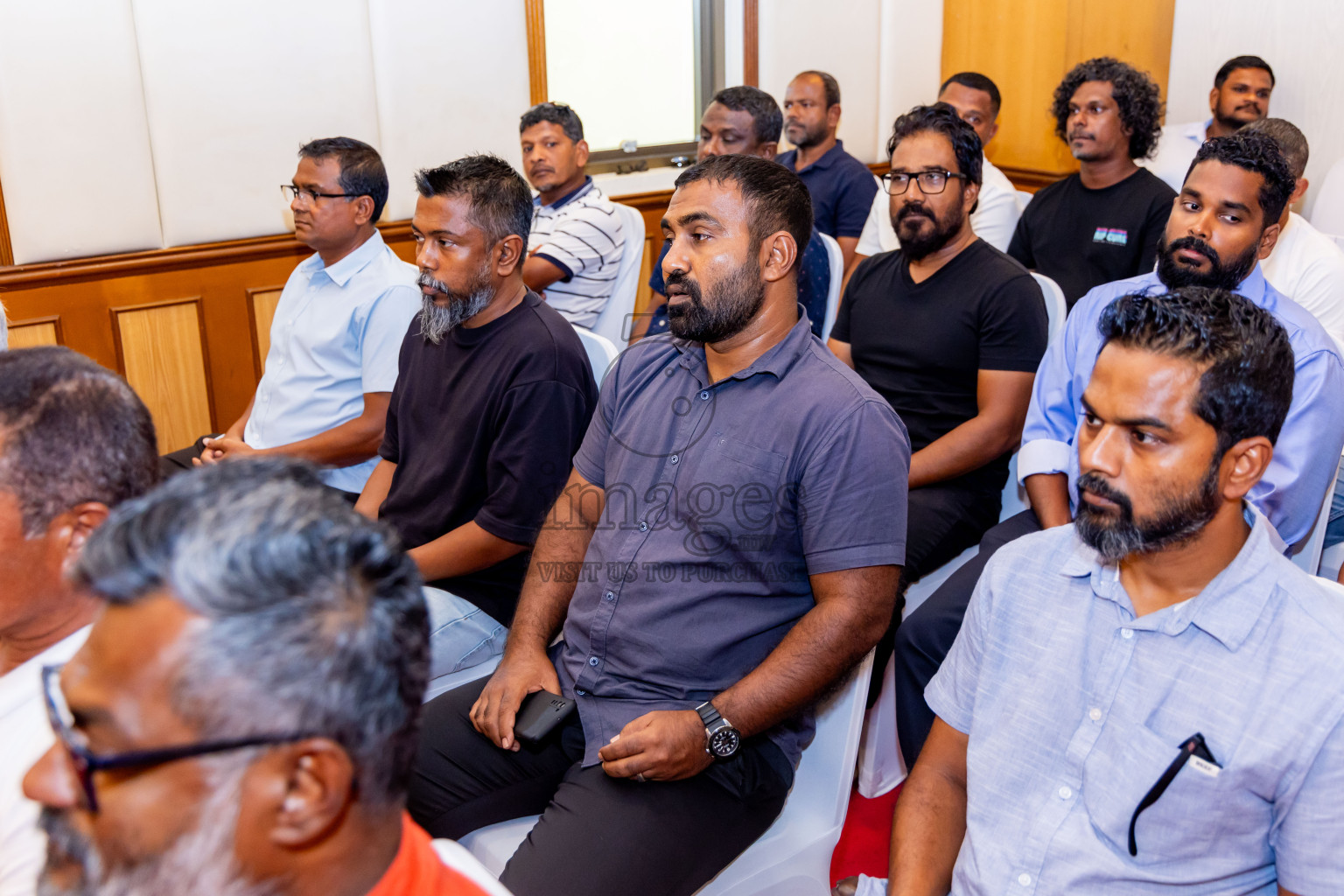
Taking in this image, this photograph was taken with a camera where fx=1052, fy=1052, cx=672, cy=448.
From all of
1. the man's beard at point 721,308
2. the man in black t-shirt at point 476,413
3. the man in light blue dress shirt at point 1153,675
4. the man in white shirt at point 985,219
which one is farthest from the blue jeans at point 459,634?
the man in white shirt at point 985,219

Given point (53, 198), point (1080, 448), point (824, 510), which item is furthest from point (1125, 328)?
point (53, 198)

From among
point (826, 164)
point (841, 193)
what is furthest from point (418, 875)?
point (826, 164)

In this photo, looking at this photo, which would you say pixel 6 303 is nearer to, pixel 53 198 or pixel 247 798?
pixel 53 198

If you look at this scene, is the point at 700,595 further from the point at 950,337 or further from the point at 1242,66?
the point at 1242,66

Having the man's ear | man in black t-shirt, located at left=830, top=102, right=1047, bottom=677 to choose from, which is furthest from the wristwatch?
man in black t-shirt, located at left=830, top=102, right=1047, bottom=677

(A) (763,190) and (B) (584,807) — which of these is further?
(A) (763,190)

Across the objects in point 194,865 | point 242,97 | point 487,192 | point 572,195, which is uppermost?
point 242,97

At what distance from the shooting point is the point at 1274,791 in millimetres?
1094

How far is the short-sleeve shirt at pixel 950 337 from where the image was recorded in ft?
7.99

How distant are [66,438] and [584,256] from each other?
2.36 metres

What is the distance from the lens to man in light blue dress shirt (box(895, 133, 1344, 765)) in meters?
1.94

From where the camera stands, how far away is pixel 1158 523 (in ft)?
3.97

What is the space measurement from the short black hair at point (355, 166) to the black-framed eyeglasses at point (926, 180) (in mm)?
1400

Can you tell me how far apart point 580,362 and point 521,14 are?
114 inches
